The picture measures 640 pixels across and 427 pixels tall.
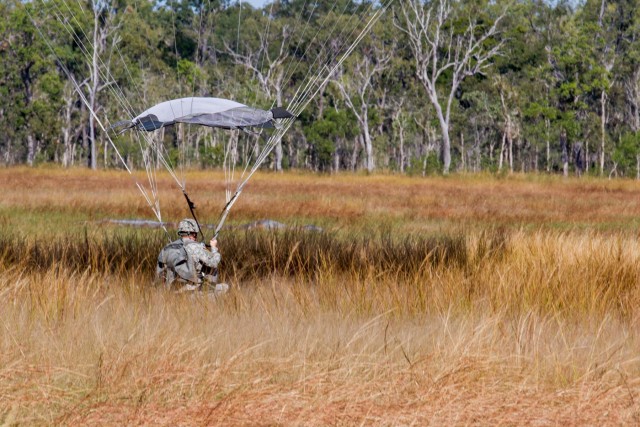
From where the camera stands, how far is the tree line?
57031 millimetres

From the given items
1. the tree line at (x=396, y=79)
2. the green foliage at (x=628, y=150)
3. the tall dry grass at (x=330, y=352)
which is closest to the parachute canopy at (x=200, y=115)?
the tall dry grass at (x=330, y=352)

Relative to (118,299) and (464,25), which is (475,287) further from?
(464,25)

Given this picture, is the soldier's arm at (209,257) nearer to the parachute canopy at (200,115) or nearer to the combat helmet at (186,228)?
the combat helmet at (186,228)

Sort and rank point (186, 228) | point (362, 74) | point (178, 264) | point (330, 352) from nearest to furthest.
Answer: point (330, 352), point (186, 228), point (178, 264), point (362, 74)

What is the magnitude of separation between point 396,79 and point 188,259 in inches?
2445

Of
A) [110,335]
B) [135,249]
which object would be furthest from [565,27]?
[110,335]

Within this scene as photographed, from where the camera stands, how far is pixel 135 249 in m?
11.3

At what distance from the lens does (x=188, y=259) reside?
28.8 feet

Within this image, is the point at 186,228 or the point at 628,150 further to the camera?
the point at 628,150

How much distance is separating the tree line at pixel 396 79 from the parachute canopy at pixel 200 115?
42434 mm

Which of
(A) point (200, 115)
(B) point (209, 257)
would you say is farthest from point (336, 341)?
(A) point (200, 115)

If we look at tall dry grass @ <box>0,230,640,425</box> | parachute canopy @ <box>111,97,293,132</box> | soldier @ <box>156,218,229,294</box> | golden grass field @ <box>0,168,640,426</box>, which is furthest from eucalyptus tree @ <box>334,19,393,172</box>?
tall dry grass @ <box>0,230,640,425</box>

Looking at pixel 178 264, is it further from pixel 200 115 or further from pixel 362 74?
pixel 362 74

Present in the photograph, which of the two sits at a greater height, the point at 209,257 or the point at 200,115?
the point at 200,115
